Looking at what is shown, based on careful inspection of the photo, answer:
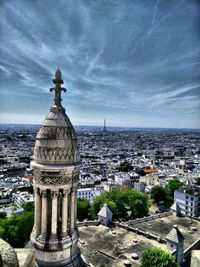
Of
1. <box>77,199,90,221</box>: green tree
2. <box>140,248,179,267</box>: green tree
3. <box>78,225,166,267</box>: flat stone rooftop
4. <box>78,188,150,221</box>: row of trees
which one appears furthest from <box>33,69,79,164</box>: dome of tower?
<box>77,199,90,221</box>: green tree

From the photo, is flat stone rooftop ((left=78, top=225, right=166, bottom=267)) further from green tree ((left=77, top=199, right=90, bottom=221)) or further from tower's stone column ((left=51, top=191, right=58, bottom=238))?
green tree ((left=77, top=199, right=90, bottom=221))

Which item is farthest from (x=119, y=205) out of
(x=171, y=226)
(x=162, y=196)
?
(x=162, y=196)

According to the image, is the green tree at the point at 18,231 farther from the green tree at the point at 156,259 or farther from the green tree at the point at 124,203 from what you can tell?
the green tree at the point at 156,259

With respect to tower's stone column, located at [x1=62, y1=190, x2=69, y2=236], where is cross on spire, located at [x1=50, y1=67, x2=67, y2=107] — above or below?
above

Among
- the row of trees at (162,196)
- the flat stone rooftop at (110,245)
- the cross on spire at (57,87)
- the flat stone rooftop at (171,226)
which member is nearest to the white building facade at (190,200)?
the row of trees at (162,196)

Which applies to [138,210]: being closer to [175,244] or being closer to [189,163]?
[175,244]

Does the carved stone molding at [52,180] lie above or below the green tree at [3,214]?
above
